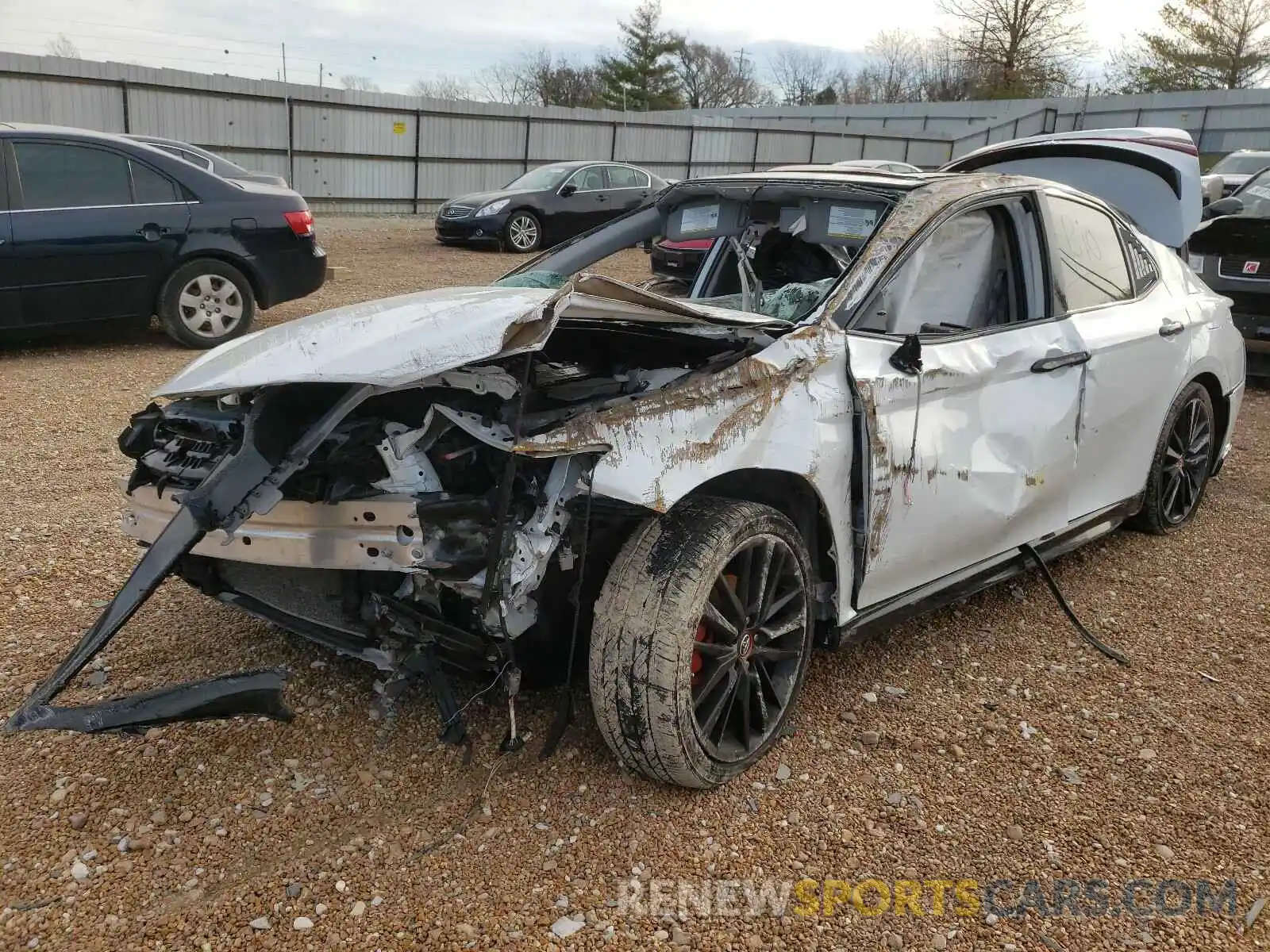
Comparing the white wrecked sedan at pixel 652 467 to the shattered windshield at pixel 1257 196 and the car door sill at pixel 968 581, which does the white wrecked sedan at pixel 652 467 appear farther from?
the shattered windshield at pixel 1257 196

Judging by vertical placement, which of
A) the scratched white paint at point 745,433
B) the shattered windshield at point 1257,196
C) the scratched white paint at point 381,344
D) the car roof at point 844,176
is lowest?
→ the scratched white paint at point 745,433

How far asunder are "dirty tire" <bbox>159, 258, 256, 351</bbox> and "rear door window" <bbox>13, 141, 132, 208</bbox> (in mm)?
676

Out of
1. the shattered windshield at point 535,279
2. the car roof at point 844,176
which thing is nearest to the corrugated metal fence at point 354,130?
the shattered windshield at point 535,279

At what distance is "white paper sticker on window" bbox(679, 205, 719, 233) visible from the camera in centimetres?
395

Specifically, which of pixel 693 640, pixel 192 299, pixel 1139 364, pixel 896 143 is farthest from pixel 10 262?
pixel 896 143

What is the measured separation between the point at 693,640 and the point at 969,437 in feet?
4.29

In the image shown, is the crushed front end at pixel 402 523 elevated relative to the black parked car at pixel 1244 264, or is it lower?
lower

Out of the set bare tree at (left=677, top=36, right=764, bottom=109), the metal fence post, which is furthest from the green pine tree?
the metal fence post

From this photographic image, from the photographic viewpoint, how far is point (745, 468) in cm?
271

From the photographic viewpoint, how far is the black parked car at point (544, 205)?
15.8 meters

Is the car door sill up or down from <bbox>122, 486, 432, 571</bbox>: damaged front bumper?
down

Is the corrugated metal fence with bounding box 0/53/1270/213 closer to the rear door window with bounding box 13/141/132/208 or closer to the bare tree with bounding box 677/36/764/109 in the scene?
the rear door window with bounding box 13/141/132/208

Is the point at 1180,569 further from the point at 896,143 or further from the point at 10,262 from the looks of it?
the point at 896,143

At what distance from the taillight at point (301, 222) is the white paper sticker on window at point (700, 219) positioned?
18.0 feet
